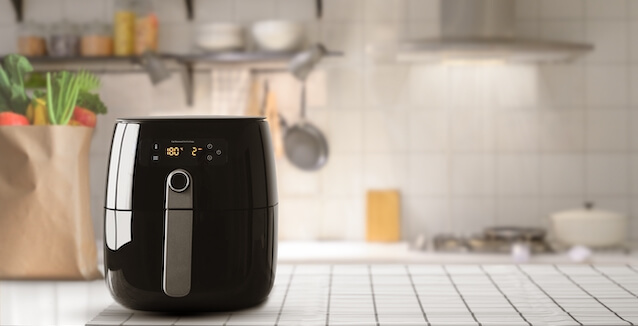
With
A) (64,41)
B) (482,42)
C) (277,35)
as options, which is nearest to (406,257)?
(482,42)

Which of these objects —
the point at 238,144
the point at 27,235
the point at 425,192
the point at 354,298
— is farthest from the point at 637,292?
the point at 425,192

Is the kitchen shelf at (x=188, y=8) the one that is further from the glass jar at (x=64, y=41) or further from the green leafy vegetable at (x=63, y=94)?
the green leafy vegetable at (x=63, y=94)

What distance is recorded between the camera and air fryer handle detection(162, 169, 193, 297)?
2.74 feet

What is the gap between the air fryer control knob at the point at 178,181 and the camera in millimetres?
838

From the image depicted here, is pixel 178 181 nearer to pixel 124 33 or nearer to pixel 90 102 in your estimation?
pixel 90 102

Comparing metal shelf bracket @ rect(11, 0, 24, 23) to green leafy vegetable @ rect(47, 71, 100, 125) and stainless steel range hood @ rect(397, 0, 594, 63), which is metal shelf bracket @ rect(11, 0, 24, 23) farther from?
green leafy vegetable @ rect(47, 71, 100, 125)

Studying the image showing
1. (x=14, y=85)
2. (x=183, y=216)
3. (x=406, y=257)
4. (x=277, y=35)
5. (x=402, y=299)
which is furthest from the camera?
(x=277, y=35)

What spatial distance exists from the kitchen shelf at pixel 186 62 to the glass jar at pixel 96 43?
32mm

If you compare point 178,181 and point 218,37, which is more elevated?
point 218,37

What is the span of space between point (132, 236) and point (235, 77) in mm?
2233

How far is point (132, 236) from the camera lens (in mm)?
846

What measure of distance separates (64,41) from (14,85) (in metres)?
2.05

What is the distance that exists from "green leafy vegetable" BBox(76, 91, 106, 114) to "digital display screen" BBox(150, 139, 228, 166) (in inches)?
11.3

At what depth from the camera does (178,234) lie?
84cm
